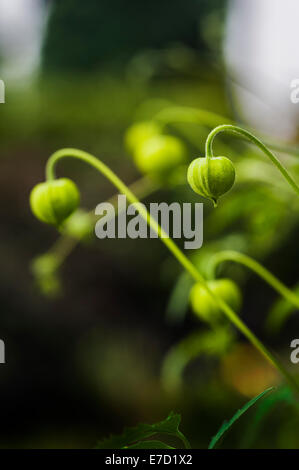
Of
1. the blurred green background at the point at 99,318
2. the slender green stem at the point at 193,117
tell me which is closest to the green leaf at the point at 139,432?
the slender green stem at the point at 193,117

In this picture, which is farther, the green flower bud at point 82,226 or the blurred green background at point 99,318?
the blurred green background at point 99,318

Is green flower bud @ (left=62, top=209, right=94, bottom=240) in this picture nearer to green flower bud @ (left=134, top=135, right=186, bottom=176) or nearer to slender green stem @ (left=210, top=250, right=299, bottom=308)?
green flower bud @ (left=134, top=135, right=186, bottom=176)

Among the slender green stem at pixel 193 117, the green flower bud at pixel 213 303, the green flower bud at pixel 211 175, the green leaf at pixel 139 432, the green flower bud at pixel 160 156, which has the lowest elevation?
the green leaf at pixel 139 432

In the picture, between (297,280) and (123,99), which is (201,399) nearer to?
(297,280)

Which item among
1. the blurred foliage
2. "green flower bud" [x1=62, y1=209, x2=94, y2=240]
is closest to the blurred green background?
"green flower bud" [x1=62, y1=209, x2=94, y2=240]

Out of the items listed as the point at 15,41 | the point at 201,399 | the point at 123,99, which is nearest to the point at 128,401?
the point at 201,399

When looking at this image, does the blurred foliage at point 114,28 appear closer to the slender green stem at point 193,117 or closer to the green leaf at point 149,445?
the slender green stem at point 193,117
